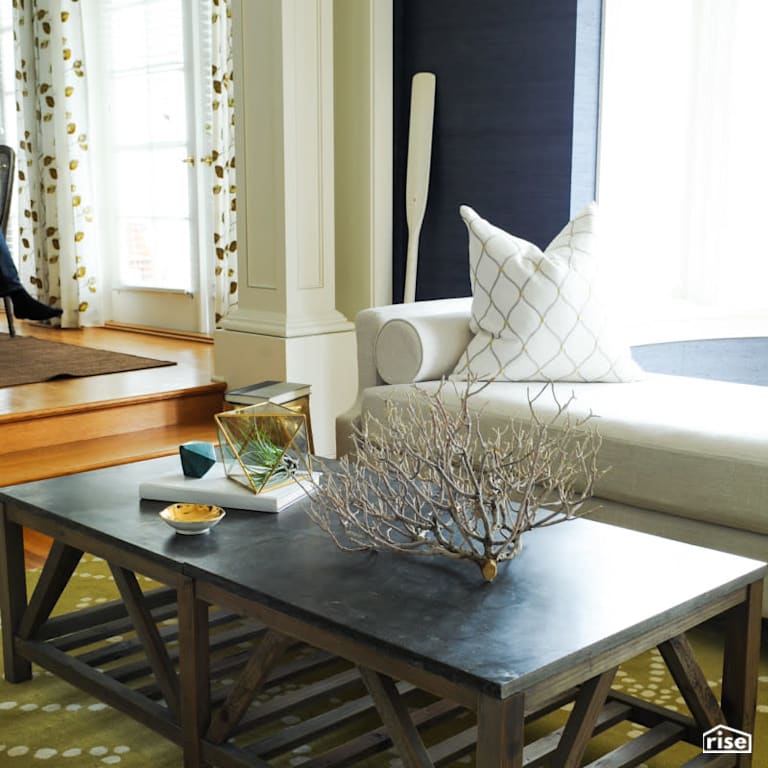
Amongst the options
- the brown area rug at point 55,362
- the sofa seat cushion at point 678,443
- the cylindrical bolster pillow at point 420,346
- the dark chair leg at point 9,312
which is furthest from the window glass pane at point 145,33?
the sofa seat cushion at point 678,443

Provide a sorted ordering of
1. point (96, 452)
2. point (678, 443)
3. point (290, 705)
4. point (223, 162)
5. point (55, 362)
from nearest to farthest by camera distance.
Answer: point (290, 705)
point (678, 443)
point (96, 452)
point (55, 362)
point (223, 162)

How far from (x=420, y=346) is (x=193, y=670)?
1.54 m

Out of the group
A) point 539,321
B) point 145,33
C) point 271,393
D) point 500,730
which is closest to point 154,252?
point 145,33

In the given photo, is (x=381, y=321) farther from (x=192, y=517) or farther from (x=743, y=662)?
(x=743, y=662)

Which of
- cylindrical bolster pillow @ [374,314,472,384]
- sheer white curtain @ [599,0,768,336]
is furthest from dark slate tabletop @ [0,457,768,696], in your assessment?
sheer white curtain @ [599,0,768,336]

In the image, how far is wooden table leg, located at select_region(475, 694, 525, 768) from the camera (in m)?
1.27

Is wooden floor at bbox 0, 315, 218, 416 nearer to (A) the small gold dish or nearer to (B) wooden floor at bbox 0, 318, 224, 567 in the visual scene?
(B) wooden floor at bbox 0, 318, 224, 567

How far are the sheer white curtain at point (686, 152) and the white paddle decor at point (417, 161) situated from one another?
66cm

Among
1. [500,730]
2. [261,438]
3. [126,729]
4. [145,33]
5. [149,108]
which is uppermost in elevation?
[145,33]

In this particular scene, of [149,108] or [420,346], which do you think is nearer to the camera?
[420,346]

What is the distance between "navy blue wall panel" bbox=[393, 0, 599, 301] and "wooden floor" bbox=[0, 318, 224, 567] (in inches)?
38.0

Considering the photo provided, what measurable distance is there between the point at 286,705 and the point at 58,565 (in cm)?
57

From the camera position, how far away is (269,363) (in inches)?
157

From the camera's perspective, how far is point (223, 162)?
5.12 m
